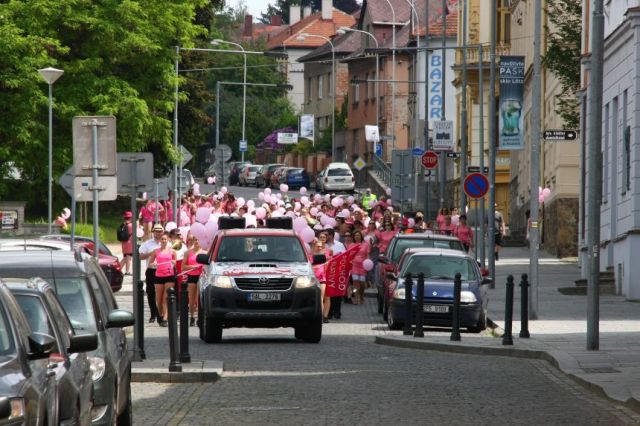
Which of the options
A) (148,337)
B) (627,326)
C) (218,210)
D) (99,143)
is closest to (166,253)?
(148,337)

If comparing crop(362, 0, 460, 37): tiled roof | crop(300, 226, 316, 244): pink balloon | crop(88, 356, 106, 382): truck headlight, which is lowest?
crop(88, 356, 106, 382): truck headlight

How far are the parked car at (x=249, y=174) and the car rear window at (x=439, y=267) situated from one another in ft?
287

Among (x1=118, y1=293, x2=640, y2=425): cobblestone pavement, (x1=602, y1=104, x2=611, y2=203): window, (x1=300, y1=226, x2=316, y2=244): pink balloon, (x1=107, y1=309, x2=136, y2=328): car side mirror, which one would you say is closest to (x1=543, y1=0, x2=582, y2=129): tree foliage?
(x1=602, y1=104, x2=611, y2=203): window

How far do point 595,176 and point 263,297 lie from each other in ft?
17.8

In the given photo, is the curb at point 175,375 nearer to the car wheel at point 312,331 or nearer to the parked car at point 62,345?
the car wheel at point 312,331

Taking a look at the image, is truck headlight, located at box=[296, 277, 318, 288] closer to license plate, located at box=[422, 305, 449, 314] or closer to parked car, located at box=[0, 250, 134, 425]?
license plate, located at box=[422, 305, 449, 314]

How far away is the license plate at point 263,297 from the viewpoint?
2620 centimetres

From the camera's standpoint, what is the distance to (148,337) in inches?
1105

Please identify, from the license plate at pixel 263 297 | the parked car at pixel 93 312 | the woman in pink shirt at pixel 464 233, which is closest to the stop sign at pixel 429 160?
the woman in pink shirt at pixel 464 233

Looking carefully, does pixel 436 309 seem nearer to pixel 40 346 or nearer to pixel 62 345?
pixel 62 345

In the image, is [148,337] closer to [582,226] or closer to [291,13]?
[582,226]

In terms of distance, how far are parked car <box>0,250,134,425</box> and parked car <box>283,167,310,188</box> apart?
313ft

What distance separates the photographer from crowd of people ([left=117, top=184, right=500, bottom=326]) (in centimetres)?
3036

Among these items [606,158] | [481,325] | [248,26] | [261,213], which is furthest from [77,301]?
[248,26]
